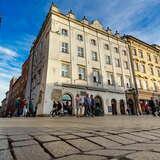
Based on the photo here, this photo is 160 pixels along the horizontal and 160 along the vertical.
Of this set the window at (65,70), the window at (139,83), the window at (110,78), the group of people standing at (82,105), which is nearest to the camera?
the group of people standing at (82,105)

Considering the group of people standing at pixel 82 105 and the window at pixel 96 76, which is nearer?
the group of people standing at pixel 82 105

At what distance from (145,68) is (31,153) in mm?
31967

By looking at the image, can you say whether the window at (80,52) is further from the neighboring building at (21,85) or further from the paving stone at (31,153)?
the paving stone at (31,153)

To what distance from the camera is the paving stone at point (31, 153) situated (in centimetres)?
→ 169

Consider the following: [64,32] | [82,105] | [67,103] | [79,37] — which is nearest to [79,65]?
[79,37]

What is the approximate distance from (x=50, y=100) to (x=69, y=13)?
13611 millimetres

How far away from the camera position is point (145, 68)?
102 feet

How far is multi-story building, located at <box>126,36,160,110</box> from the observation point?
28.6 m

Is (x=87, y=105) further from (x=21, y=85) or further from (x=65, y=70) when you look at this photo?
(x=21, y=85)

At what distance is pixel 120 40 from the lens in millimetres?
29453

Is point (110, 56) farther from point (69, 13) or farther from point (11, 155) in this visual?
point (11, 155)

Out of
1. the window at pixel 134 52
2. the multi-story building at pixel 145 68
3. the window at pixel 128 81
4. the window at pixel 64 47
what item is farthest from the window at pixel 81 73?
the window at pixel 134 52

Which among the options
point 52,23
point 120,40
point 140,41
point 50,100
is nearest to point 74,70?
point 50,100

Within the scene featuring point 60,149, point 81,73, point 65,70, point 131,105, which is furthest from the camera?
point 131,105
